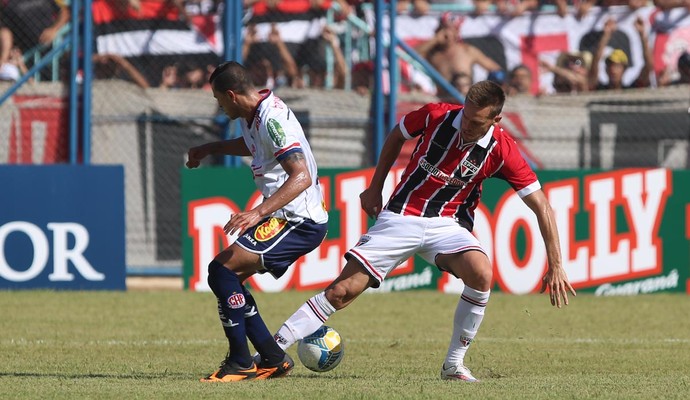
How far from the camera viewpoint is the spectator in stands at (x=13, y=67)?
50.8ft

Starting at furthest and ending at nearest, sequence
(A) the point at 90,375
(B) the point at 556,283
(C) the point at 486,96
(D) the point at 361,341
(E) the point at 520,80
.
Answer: (E) the point at 520,80
(D) the point at 361,341
(A) the point at 90,375
(B) the point at 556,283
(C) the point at 486,96

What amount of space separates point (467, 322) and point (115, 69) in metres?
9.09

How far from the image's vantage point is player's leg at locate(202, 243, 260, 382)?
300 inches

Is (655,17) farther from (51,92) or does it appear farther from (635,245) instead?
(51,92)

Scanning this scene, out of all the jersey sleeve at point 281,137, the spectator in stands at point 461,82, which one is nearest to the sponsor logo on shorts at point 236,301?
the jersey sleeve at point 281,137

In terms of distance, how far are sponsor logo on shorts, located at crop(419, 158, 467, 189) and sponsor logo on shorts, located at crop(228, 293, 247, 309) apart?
1403 mm

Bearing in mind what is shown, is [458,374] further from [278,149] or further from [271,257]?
[278,149]

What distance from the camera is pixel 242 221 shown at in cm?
712

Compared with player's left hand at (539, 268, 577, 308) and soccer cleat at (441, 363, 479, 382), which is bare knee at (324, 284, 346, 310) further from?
player's left hand at (539, 268, 577, 308)

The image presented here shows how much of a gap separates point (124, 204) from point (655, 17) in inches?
287

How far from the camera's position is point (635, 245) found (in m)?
14.4

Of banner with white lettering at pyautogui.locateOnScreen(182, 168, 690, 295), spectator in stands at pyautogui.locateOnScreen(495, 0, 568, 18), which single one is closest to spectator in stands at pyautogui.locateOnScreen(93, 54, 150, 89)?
banner with white lettering at pyautogui.locateOnScreen(182, 168, 690, 295)

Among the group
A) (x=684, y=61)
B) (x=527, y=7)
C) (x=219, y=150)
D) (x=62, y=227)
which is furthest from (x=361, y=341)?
(x=684, y=61)

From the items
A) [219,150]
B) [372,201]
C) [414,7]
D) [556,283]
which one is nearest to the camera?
[556,283]
